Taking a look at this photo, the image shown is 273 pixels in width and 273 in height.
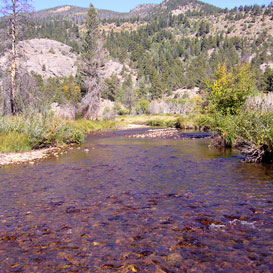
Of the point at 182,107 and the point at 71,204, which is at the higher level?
the point at 71,204

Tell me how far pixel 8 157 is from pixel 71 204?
7.03 m

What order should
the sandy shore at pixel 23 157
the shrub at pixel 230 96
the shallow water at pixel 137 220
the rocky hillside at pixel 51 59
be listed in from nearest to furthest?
the shallow water at pixel 137 220 → the sandy shore at pixel 23 157 → the shrub at pixel 230 96 → the rocky hillside at pixel 51 59

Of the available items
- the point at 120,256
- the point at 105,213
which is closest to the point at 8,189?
the point at 105,213

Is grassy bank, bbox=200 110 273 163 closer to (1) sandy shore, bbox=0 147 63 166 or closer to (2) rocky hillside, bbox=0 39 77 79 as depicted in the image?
(1) sandy shore, bbox=0 147 63 166

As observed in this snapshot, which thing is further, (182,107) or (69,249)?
(182,107)

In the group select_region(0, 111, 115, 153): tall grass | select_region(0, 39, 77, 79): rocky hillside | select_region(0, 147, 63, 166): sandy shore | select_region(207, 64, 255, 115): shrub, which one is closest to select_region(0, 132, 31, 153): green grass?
select_region(0, 111, 115, 153): tall grass

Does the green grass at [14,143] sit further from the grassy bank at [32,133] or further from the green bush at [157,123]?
the green bush at [157,123]

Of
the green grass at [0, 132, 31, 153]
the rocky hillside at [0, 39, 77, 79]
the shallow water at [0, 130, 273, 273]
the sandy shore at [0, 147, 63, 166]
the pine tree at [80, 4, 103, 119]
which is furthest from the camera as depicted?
the rocky hillside at [0, 39, 77, 79]

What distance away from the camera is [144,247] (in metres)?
4.19

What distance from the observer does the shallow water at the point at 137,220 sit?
381cm

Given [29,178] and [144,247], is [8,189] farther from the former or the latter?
[144,247]

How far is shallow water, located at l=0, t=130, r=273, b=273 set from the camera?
381 cm

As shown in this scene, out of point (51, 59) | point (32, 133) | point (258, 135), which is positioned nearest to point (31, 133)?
point (32, 133)

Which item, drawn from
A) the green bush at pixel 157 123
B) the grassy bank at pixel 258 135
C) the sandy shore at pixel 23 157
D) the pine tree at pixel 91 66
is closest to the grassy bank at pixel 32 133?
the sandy shore at pixel 23 157
